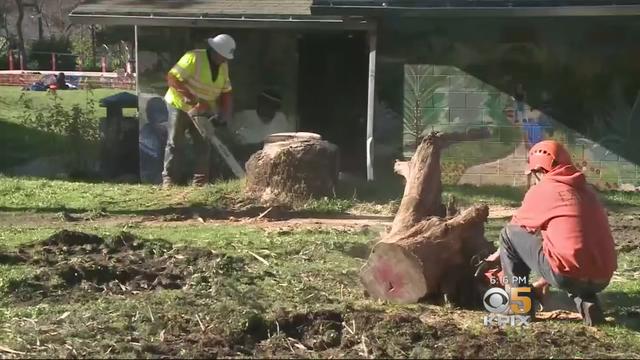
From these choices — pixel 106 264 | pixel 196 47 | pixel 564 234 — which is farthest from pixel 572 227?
pixel 196 47

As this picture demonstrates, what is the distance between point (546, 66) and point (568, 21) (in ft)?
2.24

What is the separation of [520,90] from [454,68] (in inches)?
38.7

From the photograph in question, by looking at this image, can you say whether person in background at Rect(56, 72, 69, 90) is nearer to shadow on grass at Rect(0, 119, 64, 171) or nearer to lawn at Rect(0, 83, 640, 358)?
shadow on grass at Rect(0, 119, 64, 171)

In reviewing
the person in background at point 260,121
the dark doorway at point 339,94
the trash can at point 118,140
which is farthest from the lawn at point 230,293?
the dark doorway at point 339,94

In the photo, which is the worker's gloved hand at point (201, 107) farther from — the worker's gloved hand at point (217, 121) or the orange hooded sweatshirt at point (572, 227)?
the orange hooded sweatshirt at point (572, 227)

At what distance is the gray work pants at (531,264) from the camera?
242 inches

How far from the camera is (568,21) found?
13.0 meters

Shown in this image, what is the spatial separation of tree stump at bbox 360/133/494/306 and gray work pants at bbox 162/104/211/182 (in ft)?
21.5

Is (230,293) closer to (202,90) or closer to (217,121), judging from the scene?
(202,90)

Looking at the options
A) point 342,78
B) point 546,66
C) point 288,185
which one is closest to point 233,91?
point 342,78

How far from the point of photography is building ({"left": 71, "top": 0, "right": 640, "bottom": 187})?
13.0m

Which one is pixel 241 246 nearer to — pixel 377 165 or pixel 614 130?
pixel 377 165

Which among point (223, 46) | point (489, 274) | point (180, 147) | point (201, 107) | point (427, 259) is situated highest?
point (223, 46)

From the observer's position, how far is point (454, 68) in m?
13.4
